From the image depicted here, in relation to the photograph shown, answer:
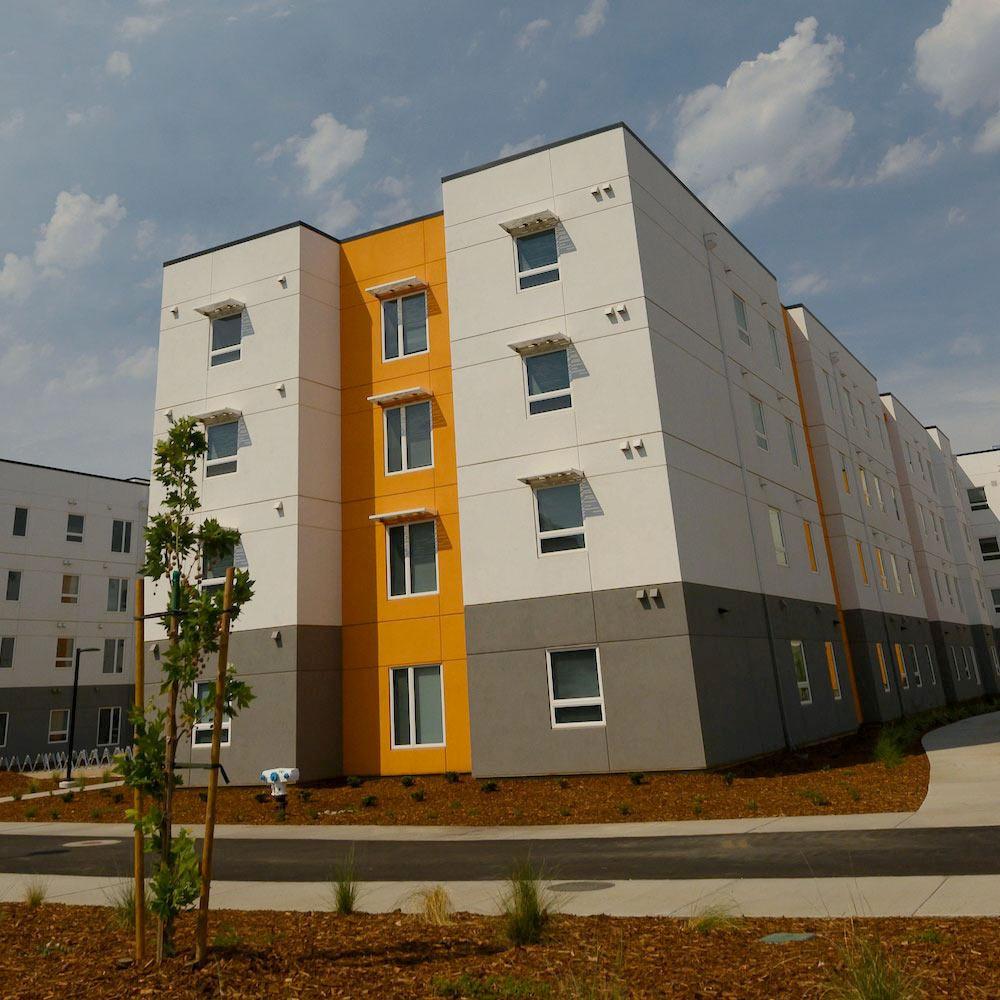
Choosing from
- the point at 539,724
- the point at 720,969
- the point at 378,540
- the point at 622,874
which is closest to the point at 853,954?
the point at 720,969

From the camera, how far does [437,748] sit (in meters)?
19.8

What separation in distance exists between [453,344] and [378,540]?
17.6 feet

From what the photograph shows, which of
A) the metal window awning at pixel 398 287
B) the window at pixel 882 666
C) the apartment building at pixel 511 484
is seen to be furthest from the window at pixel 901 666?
the metal window awning at pixel 398 287

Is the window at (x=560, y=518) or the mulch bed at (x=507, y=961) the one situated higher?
the window at (x=560, y=518)

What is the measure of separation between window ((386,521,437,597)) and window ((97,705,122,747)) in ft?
98.0

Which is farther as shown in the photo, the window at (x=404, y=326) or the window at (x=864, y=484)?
the window at (x=864, y=484)

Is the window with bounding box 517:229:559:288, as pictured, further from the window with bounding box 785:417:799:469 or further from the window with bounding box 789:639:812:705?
the window with bounding box 789:639:812:705

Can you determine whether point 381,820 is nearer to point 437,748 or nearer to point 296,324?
point 437,748

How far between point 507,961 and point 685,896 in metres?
2.56

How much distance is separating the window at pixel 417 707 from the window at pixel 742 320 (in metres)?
13.4

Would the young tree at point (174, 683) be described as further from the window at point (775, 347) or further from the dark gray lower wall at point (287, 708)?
the window at point (775, 347)

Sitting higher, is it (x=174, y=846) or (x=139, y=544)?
(x=139, y=544)

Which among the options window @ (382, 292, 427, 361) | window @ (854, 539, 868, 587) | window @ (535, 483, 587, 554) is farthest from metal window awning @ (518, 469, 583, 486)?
window @ (854, 539, 868, 587)

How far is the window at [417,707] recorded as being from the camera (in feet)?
66.1
